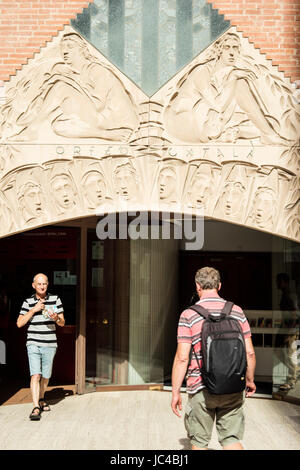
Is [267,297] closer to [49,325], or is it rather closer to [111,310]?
[111,310]

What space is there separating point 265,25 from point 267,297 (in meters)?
4.80

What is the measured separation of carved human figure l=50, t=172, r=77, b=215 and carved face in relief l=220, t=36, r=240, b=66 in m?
2.63

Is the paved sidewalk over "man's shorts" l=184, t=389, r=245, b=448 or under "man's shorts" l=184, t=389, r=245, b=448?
under

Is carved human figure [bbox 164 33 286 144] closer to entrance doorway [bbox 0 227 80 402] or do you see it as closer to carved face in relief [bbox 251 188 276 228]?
carved face in relief [bbox 251 188 276 228]

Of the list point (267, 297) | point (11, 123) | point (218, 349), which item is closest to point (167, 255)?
point (267, 297)

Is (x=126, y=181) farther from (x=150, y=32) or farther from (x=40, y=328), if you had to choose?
(x=40, y=328)

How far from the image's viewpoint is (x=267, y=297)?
9.67m

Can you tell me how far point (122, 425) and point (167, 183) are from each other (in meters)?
3.16

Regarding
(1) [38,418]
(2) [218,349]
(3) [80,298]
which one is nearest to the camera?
(2) [218,349]

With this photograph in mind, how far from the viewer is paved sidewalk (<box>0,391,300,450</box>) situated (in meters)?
5.84

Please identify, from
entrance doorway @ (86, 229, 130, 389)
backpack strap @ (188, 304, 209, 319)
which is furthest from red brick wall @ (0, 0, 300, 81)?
backpack strap @ (188, 304, 209, 319)

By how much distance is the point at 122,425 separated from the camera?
659cm

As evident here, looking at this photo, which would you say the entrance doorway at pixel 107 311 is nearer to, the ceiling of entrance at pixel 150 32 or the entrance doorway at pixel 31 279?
the entrance doorway at pixel 31 279

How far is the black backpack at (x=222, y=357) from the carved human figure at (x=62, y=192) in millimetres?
3356
